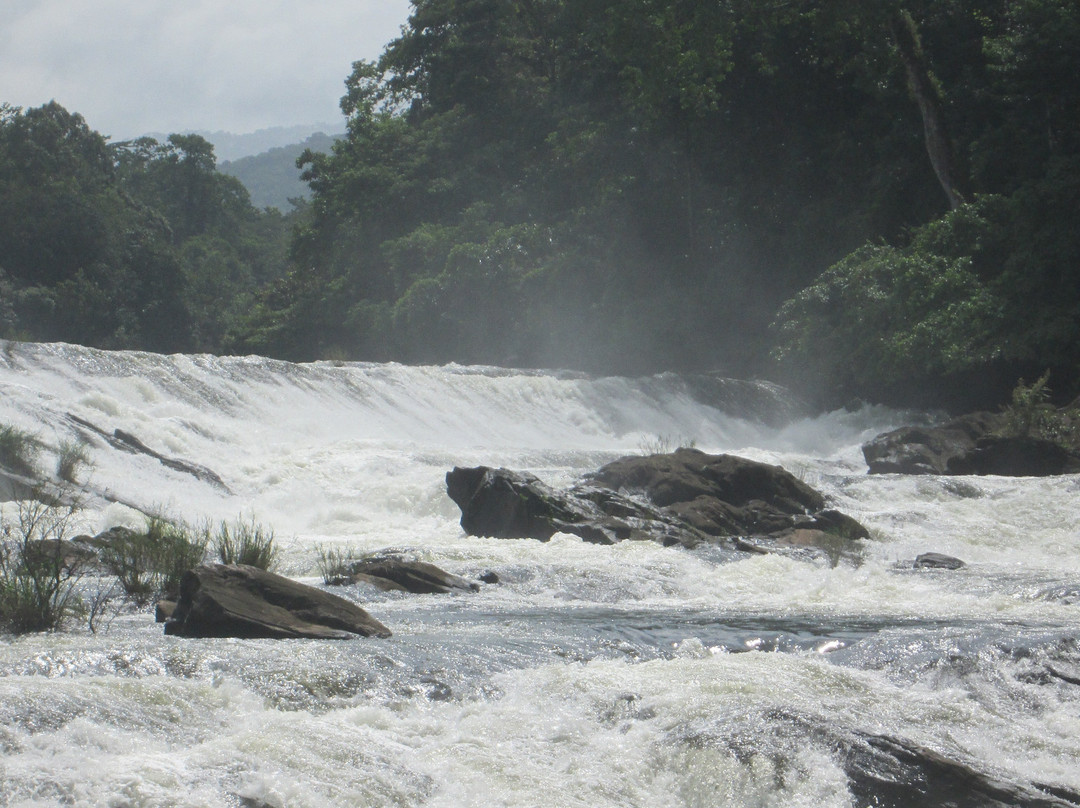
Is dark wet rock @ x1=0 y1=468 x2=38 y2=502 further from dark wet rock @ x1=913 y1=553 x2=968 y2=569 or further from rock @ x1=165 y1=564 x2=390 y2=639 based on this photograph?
dark wet rock @ x1=913 y1=553 x2=968 y2=569

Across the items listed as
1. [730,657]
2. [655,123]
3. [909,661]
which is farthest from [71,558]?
[655,123]

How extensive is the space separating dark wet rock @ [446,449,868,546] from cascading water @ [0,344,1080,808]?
0.40m

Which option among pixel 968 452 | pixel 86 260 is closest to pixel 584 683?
pixel 968 452

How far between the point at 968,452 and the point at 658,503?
5.65 metres

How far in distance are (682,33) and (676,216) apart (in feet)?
18.2

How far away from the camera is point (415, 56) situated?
40.4m

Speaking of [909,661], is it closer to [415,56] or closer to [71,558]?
[71,558]

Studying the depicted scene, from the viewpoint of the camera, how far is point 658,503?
42.8ft

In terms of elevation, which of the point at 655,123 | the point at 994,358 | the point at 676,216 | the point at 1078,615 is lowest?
the point at 1078,615

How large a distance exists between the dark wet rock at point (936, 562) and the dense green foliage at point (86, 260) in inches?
1301

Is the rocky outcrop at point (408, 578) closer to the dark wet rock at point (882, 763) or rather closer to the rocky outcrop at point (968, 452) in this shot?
the dark wet rock at point (882, 763)

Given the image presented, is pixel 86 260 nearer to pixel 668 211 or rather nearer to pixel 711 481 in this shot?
pixel 668 211

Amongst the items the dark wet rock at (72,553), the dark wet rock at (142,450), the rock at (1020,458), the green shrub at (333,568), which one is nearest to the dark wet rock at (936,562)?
the green shrub at (333,568)

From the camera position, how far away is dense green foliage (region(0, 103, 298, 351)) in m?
39.4
